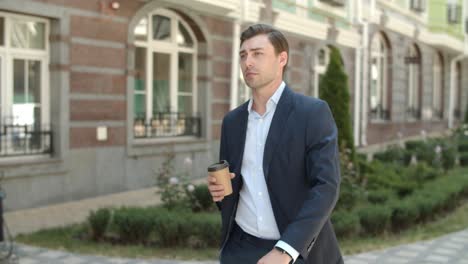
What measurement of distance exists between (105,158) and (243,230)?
772cm

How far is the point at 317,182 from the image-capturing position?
7.34ft

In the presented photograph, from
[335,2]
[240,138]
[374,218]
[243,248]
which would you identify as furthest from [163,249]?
[335,2]

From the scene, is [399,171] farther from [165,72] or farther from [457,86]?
[457,86]

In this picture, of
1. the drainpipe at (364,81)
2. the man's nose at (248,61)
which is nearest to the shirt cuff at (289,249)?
the man's nose at (248,61)

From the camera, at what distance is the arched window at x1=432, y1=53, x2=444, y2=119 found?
27281 millimetres

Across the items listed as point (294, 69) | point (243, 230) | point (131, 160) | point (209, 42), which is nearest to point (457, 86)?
point (294, 69)

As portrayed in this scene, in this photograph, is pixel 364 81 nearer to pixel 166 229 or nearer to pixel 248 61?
pixel 166 229

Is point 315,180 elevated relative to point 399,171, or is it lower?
elevated

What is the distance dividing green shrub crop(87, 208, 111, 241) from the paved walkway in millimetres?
481

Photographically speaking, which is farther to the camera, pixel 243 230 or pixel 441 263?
pixel 441 263

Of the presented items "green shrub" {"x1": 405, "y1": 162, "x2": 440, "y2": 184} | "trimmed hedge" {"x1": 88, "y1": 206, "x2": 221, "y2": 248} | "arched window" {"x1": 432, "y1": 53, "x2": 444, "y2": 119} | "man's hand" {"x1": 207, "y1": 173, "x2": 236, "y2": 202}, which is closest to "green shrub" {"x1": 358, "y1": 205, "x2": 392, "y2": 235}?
"trimmed hedge" {"x1": 88, "y1": 206, "x2": 221, "y2": 248}

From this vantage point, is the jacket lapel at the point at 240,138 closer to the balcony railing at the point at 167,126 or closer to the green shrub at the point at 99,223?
the green shrub at the point at 99,223

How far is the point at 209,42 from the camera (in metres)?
12.1

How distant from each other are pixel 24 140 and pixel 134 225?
352cm
